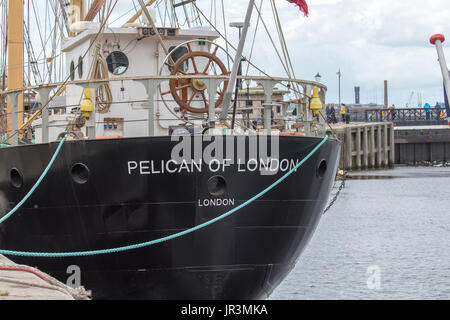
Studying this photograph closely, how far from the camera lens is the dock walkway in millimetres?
10824

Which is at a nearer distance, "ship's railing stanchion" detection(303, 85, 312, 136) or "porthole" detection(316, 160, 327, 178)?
"porthole" detection(316, 160, 327, 178)

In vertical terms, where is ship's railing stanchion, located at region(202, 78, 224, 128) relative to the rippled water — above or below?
above

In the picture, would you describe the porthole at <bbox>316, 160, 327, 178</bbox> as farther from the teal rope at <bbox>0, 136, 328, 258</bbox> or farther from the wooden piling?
the wooden piling

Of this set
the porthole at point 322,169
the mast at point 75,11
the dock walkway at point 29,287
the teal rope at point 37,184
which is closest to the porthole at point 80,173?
the teal rope at point 37,184

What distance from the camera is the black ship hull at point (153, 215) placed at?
1344 cm

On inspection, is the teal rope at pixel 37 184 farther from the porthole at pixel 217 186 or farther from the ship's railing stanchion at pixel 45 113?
the porthole at pixel 217 186

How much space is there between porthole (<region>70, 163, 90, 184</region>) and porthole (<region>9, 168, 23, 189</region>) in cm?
132

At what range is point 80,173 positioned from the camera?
44.9 feet

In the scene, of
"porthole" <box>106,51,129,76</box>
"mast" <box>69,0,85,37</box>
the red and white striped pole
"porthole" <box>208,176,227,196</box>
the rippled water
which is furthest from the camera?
"mast" <box>69,0,85,37</box>

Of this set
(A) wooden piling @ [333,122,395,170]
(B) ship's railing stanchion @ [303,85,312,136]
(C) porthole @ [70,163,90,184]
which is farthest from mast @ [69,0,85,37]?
(A) wooden piling @ [333,122,395,170]

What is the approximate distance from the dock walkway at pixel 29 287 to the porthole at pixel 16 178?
6.78ft

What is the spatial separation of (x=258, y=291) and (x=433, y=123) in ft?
288

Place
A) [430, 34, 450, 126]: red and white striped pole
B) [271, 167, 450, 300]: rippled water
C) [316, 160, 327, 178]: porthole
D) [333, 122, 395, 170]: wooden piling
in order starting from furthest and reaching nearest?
[333, 122, 395, 170]: wooden piling < [271, 167, 450, 300]: rippled water < [316, 160, 327, 178]: porthole < [430, 34, 450, 126]: red and white striped pole

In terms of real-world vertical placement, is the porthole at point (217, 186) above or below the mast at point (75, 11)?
below
